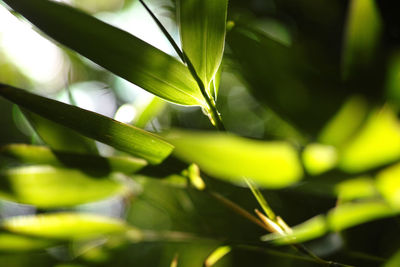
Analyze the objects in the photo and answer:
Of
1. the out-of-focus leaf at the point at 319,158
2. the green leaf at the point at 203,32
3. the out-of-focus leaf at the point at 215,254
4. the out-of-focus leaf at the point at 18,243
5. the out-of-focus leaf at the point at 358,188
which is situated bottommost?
the out-of-focus leaf at the point at 215,254

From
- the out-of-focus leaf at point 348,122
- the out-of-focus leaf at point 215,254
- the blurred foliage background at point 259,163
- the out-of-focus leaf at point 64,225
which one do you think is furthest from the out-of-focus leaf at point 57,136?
the out-of-focus leaf at point 348,122

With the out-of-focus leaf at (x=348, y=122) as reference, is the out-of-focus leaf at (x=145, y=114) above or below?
above

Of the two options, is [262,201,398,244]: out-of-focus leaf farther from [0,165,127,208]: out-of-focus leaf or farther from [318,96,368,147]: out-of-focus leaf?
[0,165,127,208]: out-of-focus leaf

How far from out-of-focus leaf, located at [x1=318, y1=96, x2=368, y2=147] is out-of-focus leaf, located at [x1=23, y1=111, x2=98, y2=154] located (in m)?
0.38

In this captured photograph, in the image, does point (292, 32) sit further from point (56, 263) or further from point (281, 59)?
point (56, 263)

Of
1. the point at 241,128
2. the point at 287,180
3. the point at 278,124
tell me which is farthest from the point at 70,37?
the point at 241,128

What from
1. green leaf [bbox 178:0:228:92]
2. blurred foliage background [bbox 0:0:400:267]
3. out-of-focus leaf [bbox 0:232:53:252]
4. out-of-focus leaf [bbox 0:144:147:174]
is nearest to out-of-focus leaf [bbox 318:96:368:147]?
blurred foliage background [bbox 0:0:400:267]

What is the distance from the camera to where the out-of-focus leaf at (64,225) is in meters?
0.55

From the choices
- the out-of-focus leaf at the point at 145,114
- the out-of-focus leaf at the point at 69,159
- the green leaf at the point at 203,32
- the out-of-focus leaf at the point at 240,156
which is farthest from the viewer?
the out-of-focus leaf at the point at 145,114

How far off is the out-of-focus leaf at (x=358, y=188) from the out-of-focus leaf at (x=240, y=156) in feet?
0.14

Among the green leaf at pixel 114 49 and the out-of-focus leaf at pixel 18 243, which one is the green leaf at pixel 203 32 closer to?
the green leaf at pixel 114 49

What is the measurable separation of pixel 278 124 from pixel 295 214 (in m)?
0.17

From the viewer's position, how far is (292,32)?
793 mm

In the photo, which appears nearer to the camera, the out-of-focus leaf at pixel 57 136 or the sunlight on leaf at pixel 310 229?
the sunlight on leaf at pixel 310 229
